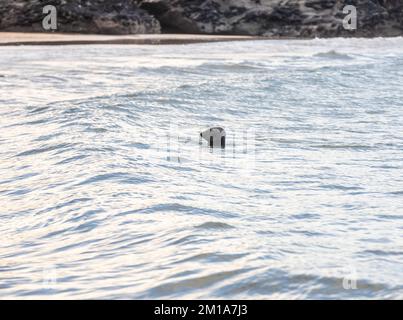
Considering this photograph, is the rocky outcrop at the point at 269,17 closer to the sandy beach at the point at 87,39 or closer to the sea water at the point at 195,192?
the sandy beach at the point at 87,39

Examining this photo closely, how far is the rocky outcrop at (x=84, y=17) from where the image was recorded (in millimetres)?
→ 22016

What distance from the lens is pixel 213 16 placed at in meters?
26.2

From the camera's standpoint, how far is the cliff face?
2264 centimetres

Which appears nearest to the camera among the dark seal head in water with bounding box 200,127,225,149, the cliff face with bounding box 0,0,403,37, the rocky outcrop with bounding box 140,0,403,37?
→ the dark seal head in water with bounding box 200,127,225,149

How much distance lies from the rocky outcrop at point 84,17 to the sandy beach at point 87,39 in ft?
1.48

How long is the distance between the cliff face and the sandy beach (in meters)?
0.57

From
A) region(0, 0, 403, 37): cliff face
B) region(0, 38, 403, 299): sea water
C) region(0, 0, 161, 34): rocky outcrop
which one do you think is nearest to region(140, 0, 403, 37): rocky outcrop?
region(0, 0, 403, 37): cliff face

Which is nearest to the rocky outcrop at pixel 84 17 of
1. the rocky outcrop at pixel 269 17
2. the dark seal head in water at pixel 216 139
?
the rocky outcrop at pixel 269 17

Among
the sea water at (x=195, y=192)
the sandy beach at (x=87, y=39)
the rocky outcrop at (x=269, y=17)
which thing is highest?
the rocky outcrop at (x=269, y=17)

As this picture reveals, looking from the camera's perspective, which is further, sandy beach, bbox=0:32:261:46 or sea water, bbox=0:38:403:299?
sandy beach, bbox=0:32:261:46

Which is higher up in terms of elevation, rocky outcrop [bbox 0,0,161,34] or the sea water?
rocky outcrop [bbox 0,0,161,34]

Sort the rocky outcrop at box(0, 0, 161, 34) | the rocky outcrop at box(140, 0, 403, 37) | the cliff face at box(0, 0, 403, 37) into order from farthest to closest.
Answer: the rocky outcrop at box(140, 0, 403, 37)
the cliff face at box(0, 0, 403, 37)
the rocky outcrop at box(0, 0, 161, 34)

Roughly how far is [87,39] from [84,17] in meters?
2.41

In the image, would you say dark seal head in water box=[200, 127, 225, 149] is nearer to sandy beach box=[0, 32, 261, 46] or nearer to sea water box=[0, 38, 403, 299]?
sea water box=[0, 38, 403, 299]
